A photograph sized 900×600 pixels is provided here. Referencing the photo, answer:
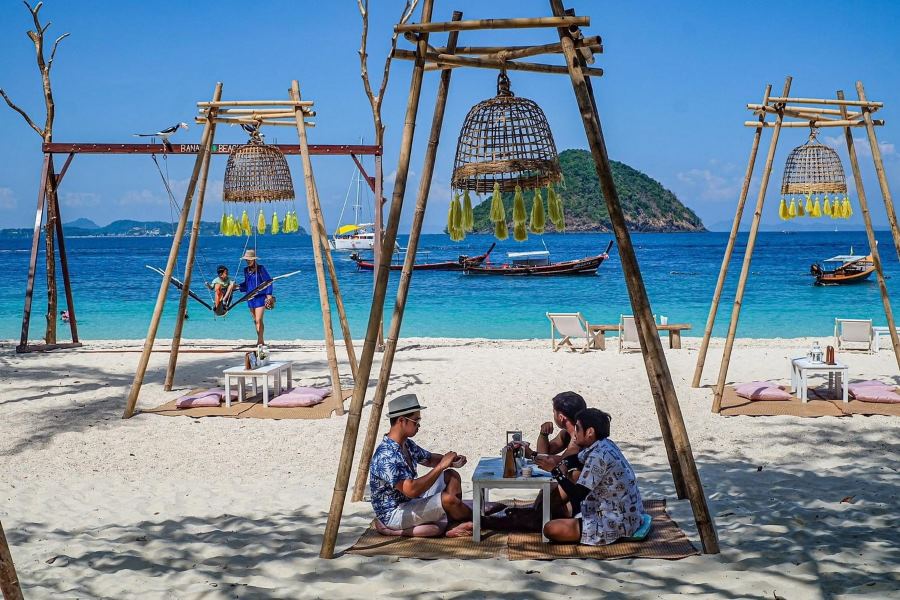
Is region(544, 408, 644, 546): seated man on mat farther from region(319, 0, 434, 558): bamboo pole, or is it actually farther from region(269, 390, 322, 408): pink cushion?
region(269, 390, 322, 408): pink cushion

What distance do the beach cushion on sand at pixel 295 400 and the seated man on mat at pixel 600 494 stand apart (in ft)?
13.9

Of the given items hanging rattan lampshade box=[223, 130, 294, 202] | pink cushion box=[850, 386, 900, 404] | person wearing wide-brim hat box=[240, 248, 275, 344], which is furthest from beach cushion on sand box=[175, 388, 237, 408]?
pink cushion box=[850, 386, 900, 404]

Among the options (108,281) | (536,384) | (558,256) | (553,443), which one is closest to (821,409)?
(536,384)

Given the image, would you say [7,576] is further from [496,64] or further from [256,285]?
[256,285]

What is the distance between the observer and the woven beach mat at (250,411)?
25.2 feet

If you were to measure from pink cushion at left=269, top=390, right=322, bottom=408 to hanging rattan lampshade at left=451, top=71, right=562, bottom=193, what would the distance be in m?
3.98

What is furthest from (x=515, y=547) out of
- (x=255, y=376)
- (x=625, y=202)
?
(x=625, y=202)

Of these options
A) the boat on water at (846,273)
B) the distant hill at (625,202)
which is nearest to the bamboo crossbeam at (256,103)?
the boat on water at (846,273)

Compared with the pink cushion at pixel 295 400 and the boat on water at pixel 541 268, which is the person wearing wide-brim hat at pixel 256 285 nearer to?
the pink cushion at pixel 295 400

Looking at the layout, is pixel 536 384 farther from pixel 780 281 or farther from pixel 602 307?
pixel 780 281

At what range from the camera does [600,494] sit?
165 inches

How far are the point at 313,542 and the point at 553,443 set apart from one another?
1.50m

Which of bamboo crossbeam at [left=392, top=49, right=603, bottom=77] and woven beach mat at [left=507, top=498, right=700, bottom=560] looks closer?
A: woven beach mat at [left=507, top=498, right=700, bottom=560]

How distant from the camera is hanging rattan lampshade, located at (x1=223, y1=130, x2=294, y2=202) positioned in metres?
8.39
